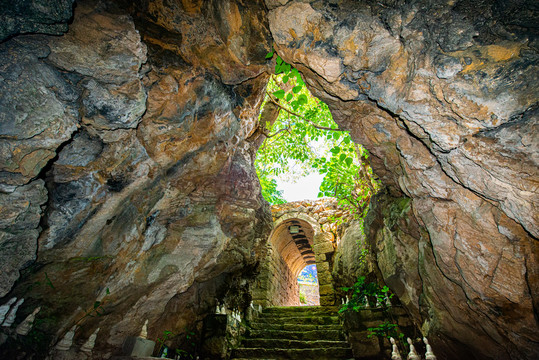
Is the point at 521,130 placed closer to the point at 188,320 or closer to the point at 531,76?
the point at 531,76

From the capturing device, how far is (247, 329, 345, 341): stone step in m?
5.53

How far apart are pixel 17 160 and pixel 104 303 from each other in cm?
242

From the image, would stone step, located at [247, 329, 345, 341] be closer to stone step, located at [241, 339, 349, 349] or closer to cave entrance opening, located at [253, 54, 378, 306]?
stone step, located at [241, 339, 349, 349]

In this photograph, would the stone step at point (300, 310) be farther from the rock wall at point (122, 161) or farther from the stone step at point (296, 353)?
the rock wall at point (122, 161)

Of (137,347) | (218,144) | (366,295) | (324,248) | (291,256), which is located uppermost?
(291,256)

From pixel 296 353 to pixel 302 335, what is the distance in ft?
2.69

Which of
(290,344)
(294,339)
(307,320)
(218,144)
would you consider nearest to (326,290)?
(307,320)

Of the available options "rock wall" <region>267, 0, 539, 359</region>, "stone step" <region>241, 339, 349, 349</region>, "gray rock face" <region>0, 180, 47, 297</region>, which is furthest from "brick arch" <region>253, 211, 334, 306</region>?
"gray rock face" <region>0, 180, 47, 297</region>

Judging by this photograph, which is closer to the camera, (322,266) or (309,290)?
(322,266)

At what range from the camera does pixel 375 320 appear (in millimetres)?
4566

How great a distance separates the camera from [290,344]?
5242 mm

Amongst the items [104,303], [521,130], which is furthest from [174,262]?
[521,130]

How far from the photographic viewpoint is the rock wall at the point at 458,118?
165cm

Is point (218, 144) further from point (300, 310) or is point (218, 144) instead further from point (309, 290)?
point (309, 290)
